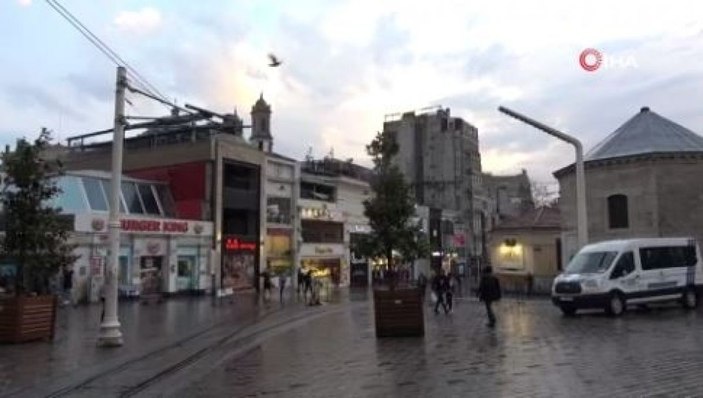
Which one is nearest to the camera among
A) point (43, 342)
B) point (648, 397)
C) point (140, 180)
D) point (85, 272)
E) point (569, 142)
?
point (648, 397)

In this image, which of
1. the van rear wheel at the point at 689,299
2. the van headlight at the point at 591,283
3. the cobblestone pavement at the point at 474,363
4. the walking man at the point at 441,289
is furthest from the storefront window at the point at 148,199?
the van rear wheel at the point at 689,299

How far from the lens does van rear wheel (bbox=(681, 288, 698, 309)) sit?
26641mm

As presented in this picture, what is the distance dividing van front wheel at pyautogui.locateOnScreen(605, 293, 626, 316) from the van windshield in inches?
35.7

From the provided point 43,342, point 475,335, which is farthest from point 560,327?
point 43,342

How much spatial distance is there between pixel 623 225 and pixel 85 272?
27.4m

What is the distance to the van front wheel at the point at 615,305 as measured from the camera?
24234mm

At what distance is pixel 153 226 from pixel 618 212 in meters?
25.0

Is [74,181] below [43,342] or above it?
above

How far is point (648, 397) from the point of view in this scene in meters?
9.36

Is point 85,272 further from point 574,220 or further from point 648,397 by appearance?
point 648,397

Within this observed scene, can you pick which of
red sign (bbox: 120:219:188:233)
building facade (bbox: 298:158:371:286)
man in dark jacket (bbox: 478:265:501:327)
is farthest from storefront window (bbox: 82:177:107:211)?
man in dark jacket (bbox: 478:265:501:327)

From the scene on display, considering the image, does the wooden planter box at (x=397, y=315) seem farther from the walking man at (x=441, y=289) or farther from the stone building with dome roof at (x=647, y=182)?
the stone building with dome roof at (x=647, y=182)

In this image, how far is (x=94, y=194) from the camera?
41.9 m

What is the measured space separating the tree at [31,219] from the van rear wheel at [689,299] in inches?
791
